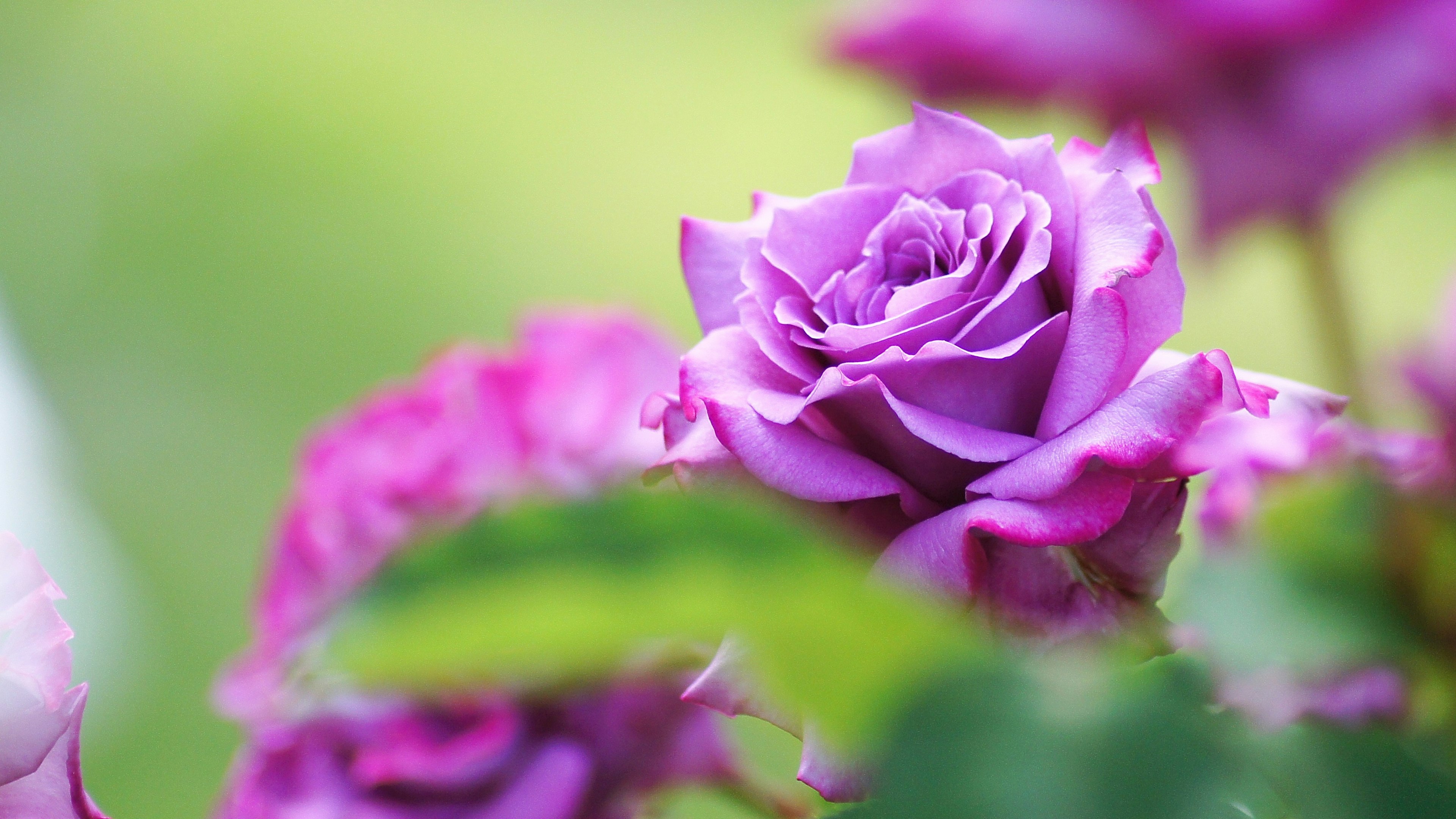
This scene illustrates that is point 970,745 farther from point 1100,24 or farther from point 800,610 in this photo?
point 1100,24

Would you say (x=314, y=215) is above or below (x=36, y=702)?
below

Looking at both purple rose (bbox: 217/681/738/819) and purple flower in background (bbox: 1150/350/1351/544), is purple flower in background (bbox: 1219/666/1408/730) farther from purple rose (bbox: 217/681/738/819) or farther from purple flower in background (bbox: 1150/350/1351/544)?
purple rose (bbox: 217/681/738/819)

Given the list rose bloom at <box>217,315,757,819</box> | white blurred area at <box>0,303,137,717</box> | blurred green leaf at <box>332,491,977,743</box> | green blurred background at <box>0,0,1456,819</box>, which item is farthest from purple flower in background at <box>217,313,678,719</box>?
green blurred background at <box>0,0,1456,819</box>

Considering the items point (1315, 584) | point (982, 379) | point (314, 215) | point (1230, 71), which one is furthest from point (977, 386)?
point (314, 215)

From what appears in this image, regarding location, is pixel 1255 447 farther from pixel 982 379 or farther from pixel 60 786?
pixel 60 786

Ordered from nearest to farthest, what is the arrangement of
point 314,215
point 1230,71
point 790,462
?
point 790,462, point 1230,71, point 314,215

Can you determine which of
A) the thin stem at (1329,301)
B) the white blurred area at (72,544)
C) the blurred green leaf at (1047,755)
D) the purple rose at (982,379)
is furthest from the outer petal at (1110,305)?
the white blurred area at (72,544)
